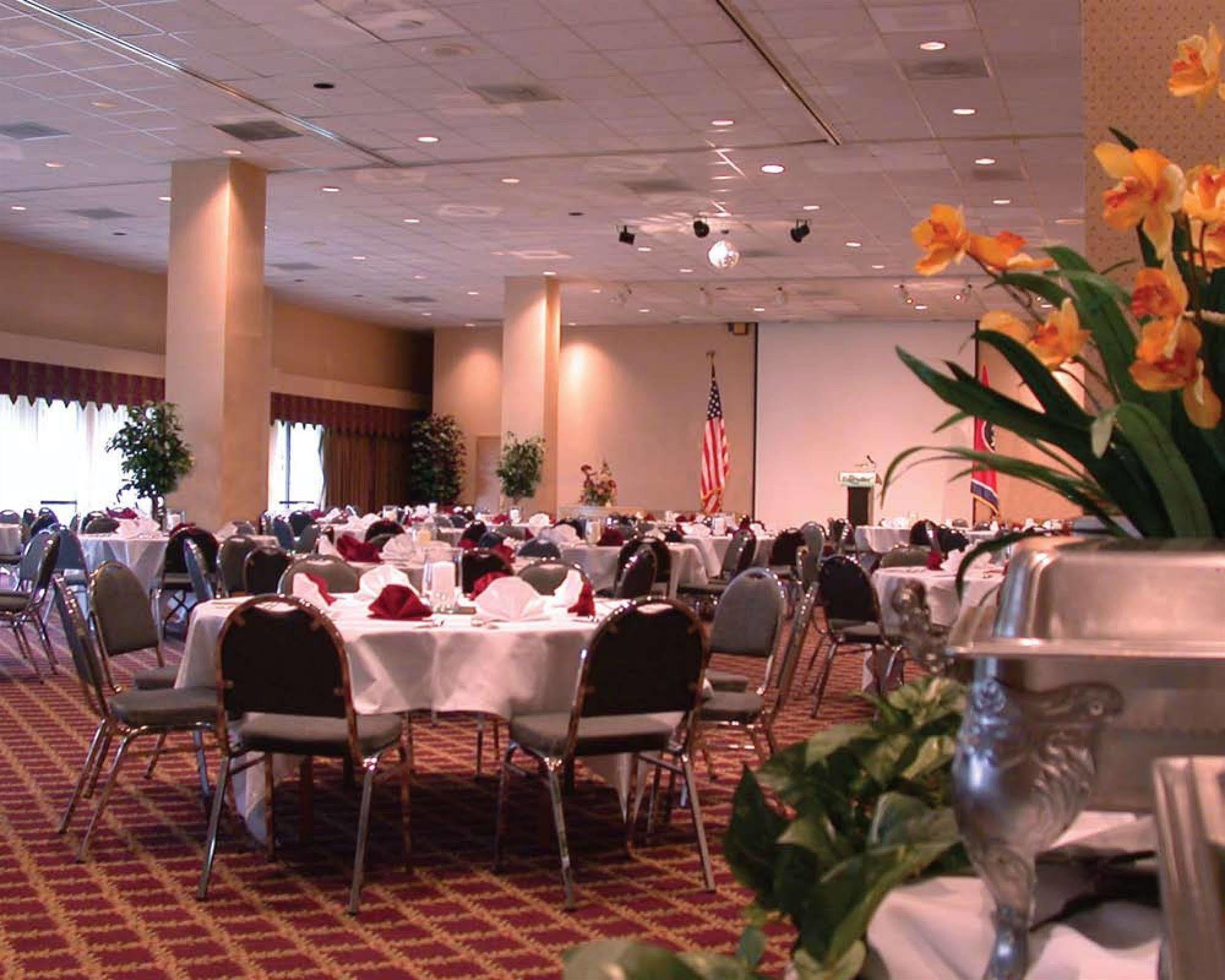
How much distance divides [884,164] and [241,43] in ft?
18.8

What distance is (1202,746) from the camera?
1.05 meters

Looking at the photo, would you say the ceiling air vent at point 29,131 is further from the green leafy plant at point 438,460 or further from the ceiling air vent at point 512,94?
the green leafy plant at point 438,460

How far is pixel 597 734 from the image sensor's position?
16.3 feet

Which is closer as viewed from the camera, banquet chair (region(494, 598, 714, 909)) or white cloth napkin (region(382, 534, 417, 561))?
banquet chair (region(494, 598, 714, 909))

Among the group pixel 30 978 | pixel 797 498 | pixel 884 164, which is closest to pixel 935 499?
pixel 797 498

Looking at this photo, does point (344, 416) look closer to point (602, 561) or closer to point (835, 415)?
point (835, 415)

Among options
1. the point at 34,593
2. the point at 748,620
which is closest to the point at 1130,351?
the point at 748,620

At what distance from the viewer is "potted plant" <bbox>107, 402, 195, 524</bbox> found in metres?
13.4

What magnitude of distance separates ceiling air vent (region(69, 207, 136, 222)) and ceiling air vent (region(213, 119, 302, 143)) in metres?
3.94

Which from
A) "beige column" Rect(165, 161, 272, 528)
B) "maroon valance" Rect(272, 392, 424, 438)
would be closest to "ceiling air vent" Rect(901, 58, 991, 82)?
"beige column" Rect(165, 161, 272, 528)

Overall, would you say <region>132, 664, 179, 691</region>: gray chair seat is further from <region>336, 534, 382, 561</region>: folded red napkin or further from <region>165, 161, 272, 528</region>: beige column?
<region>165, 161, 272, 528</region>: beige column

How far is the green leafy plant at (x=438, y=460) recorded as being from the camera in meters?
27.0

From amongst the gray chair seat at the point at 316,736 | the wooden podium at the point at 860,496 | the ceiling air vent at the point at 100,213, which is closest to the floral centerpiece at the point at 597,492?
the wooden podium at the point at 860,496

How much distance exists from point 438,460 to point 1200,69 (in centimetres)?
2604
